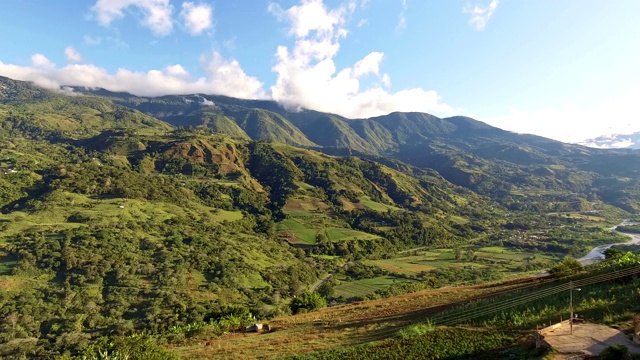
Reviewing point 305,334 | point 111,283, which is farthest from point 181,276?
point 305,334

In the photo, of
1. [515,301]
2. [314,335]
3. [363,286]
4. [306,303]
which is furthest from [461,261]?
[314,335]

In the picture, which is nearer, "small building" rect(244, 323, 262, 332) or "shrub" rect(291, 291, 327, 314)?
"small building" rect(244, 323, 262, 332)

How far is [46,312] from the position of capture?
335ft

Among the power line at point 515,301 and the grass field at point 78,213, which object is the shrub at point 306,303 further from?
the grass field at point 78,213

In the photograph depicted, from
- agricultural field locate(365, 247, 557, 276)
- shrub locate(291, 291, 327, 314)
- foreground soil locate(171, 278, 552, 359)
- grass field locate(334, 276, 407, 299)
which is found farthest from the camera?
agricultural field locate(365, 247, 557, 276)

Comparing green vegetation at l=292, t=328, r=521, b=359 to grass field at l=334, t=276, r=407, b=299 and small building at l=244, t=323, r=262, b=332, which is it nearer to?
small building at l=244, t=323, r=262, b=332

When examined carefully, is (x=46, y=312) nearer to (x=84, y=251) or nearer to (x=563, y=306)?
(x=84, y=251)

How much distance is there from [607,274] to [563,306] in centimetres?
838

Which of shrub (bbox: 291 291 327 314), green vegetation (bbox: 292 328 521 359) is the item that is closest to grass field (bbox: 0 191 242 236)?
shrub (bbox: 291 291 327 314)

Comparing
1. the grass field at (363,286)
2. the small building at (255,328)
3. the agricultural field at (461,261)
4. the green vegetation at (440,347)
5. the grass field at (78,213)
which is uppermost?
the green vegetation at (440,347)

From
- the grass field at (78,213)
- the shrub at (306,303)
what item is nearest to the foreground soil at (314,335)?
the shrub at (306,303)

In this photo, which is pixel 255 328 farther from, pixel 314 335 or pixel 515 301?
pixel 515 301

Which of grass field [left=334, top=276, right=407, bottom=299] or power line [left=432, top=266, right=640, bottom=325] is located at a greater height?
power line [left=432, top=266, right=640, bottom=325]

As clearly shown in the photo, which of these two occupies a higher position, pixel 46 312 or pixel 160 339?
pixel 160 339
